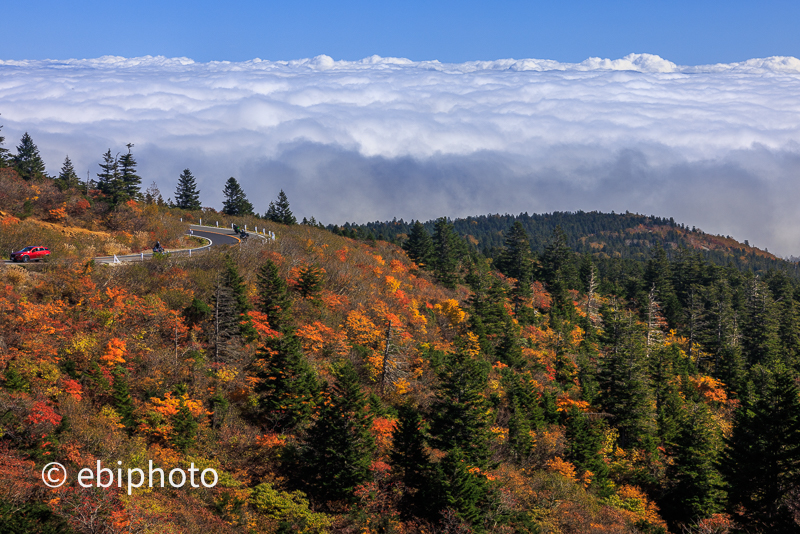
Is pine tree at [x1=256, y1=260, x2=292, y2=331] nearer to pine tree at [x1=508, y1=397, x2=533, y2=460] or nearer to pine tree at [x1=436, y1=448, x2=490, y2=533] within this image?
pine tree at [x1=436, y1=448, x2=490, y2=533]

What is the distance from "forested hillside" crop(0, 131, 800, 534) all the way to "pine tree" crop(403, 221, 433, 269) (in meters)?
22.4

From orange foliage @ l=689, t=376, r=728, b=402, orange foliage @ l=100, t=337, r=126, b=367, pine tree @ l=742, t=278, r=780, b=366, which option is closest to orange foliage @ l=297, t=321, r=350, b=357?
orange foliage @ l=100, t=337, r=126, b=367

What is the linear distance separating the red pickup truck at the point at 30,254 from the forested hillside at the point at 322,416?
89.2 inches

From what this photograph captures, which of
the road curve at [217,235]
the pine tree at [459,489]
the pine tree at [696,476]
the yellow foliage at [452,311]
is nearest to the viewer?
the pine tree at [459,489]

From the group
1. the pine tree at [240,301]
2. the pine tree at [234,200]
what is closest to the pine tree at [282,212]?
the pine tree at [234,200]

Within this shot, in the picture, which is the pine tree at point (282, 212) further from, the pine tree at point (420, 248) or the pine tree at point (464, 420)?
the pine tree at point (464, 420)

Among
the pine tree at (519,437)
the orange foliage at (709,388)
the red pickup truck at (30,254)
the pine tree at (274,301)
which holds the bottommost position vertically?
the orange foliage at (709,388)

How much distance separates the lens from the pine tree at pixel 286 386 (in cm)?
3353

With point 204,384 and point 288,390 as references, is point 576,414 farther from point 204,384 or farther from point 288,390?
point 204,384

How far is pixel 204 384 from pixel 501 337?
35072 mm

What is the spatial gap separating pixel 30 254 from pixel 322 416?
1005 inches

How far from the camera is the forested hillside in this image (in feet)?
87.4

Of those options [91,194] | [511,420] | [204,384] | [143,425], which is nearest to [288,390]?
[204,384]

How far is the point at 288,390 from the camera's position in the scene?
3372cm
